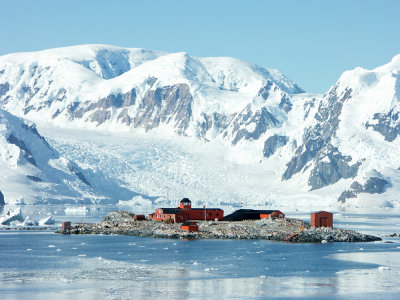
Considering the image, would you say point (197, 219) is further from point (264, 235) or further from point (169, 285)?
point (169, 285)

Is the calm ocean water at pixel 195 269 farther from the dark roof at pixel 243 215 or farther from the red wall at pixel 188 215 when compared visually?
the dark roof at pixel 243 215

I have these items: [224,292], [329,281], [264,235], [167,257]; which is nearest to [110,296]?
[224,292]

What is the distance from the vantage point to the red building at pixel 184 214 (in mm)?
145375

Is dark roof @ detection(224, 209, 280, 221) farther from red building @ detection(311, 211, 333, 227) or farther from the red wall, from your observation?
red building @ detection(311, 211, 333, 227)

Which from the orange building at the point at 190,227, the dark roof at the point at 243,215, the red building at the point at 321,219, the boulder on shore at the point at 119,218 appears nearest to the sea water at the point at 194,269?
the orange building at the point at 190,227

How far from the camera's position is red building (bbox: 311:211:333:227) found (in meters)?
135

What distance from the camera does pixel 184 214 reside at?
146625 millimetres

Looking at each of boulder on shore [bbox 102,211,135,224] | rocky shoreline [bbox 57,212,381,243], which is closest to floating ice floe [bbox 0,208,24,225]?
boulder on shore [bbox 102,211,135,224]

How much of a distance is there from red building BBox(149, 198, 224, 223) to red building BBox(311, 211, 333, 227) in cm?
2210

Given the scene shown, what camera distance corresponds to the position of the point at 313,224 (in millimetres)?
134875

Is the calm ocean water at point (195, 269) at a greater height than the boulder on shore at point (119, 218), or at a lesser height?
lesser

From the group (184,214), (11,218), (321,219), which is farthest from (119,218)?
(321,219)

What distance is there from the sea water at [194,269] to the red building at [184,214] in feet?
65.9

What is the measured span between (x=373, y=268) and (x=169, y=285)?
23967 millimetres
